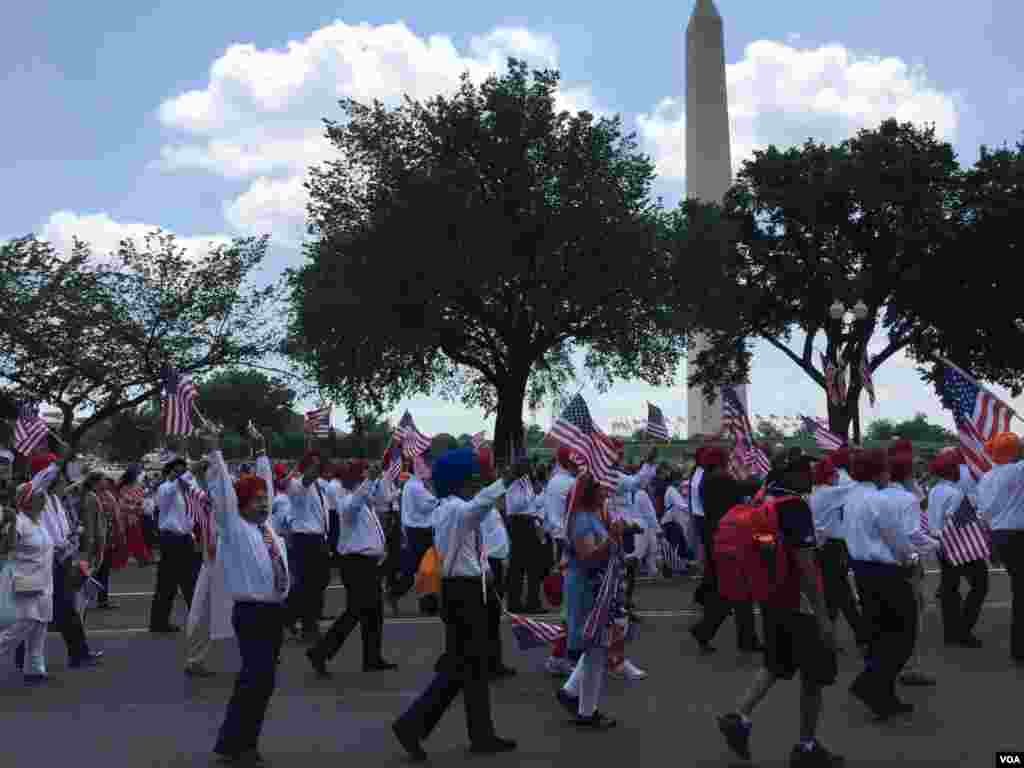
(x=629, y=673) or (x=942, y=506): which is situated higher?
(x=942, y=506)

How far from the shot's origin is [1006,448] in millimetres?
10172

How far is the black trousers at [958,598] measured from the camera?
11.0m

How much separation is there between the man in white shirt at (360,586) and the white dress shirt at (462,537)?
2.72m

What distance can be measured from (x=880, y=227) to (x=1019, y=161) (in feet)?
16.7

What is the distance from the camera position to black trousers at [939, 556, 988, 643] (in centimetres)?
1102

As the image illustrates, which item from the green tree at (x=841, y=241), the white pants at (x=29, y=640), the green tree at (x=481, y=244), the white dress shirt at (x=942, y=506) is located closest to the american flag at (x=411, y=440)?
the white pants at (x=29, y=640)

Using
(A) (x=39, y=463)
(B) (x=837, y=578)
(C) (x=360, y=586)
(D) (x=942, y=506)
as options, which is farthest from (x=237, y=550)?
(D) (x=942, y=506)

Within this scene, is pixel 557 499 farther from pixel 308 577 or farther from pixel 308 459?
pixel 308 577

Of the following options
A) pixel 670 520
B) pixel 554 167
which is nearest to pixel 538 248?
pixel 554 167

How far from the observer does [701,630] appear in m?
11.0

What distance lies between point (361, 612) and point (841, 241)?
119 ft

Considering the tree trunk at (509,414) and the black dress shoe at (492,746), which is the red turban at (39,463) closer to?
the black dress shoe at (492,746)

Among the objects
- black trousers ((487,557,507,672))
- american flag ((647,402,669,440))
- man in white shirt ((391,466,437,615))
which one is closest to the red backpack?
black trousers ((487,557,507,672))

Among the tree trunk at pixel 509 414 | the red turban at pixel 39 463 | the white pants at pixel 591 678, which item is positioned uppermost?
the tree trunk at pixel 509 414
